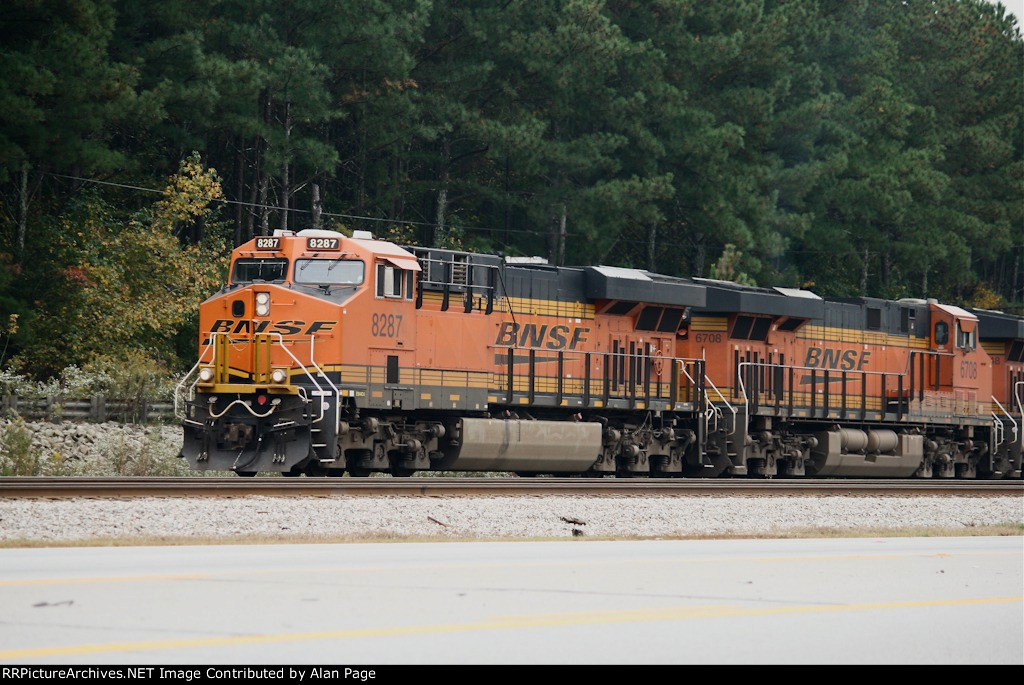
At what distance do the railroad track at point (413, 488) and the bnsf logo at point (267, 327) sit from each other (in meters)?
2.28

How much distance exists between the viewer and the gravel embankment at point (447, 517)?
1243cm

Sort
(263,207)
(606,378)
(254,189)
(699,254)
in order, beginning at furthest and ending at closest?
(699,254), (254,189), (263,207), (606,378)

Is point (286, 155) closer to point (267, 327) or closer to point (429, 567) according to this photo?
point (267, 327)

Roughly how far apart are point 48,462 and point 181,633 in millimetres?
18435

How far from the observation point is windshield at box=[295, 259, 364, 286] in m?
19.2

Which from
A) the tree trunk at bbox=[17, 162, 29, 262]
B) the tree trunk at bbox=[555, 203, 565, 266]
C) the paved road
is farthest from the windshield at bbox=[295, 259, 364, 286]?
the tree trunk at bbox=[555, 203, 565, 266]

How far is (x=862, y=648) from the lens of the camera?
6355 millimetres

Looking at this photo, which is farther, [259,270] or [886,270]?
[886,270]

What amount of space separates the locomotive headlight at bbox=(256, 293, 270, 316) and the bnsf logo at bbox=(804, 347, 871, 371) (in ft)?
38.3

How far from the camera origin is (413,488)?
16719mm

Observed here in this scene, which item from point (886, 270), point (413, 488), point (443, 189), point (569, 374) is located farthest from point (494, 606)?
point (886, 270)

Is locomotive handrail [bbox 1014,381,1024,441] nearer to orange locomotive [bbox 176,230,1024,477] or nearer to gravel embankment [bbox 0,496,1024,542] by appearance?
orange locomotive [bbox 176,230,1024,477]

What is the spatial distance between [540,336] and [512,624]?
15.7 m
